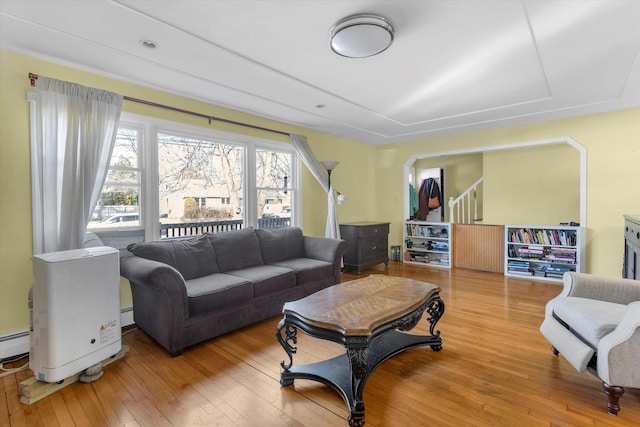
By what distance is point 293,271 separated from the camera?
337 cm

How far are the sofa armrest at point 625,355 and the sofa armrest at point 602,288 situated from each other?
605 millimetres

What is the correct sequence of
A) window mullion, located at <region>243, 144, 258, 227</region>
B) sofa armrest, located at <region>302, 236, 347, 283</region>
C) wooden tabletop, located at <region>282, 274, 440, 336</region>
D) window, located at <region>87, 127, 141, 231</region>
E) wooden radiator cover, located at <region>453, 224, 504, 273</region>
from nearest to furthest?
wooden tabletop, located at <region>282, 274, 440, 336</region> < window, located at <region>87, 127, 141, 231</region> < sofa armrest, located at <region>302, 236, 347, 283</region> < window mullion, located at <region>243, 144, 258, 227</region> < wooden radiator cover, located at <region>453, 224, 504, 273</region>

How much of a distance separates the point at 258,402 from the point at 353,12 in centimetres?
251

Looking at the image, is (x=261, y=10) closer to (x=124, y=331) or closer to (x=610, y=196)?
(x=124, y=331)

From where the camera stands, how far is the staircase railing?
565 cm

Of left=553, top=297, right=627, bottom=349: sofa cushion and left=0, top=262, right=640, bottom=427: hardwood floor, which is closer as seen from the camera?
left=0, top=262, right=640, bottom=427: hardwood floor

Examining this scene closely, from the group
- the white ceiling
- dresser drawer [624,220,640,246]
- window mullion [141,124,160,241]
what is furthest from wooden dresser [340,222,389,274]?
dresser drawer [624,220,640,246]

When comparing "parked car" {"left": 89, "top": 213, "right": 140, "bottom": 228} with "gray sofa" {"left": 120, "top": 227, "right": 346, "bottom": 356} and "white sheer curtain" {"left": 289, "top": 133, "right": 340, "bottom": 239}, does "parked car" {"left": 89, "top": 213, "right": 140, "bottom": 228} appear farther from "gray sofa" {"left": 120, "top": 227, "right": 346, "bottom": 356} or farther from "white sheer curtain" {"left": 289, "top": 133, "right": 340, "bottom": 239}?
"white sheer curtain" {"left": 289, "top": 133, "right": 340, "bottom": 239}

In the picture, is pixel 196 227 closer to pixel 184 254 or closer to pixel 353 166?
pixel 184 254

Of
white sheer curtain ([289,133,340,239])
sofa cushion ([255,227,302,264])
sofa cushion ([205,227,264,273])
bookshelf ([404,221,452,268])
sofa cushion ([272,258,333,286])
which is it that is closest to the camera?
sofa cushion ([205,227,264,273])

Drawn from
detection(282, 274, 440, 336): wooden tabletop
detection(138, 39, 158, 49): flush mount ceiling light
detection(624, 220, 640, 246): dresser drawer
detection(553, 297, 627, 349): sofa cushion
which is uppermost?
detection(138, 39, 158, 49): flush mount ceiling light

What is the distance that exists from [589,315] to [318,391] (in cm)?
181

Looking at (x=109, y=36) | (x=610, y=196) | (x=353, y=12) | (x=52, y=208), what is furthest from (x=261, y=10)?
(x=610, y=196)

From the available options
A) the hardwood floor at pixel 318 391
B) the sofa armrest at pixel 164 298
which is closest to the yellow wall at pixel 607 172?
the hardwood floor at pixel 318 391
